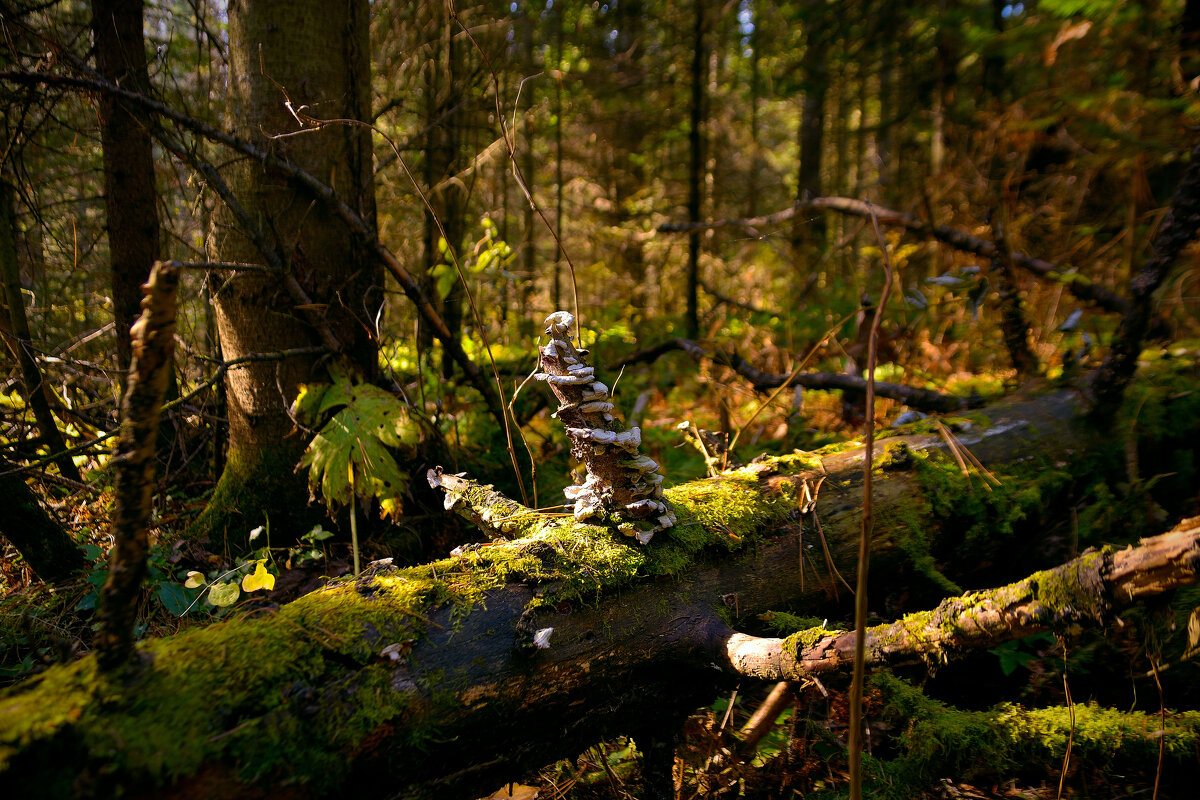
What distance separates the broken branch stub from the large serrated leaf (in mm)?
1068

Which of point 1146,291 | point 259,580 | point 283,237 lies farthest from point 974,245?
point 259,580

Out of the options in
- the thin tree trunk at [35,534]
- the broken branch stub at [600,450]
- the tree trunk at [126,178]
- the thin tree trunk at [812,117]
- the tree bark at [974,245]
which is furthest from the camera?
the thin tree trunk at [812,117]

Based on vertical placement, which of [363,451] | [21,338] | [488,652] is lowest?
[488,652]

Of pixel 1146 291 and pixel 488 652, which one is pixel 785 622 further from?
pixel 1146 291

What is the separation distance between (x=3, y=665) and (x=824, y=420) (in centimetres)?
483

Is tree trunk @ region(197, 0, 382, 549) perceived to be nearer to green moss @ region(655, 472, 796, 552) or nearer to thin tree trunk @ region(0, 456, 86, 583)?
thin tree trunk @ region(0, 456, 86, 583)

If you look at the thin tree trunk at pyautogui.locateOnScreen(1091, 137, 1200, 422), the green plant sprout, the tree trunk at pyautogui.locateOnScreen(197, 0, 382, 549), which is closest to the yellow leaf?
the green plant sprout

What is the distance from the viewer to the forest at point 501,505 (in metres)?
1.30

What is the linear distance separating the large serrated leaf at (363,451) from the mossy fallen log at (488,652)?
2.16 ft

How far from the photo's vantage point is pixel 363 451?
2600mm

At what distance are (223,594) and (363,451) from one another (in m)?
0.75

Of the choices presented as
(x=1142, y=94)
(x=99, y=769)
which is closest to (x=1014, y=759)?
(x=99, y=769)

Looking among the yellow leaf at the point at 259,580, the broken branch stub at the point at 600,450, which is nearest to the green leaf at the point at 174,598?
the yellow leaf at the point at 259,580

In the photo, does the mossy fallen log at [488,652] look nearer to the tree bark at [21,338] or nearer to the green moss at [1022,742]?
the green moss at [1022,742]
